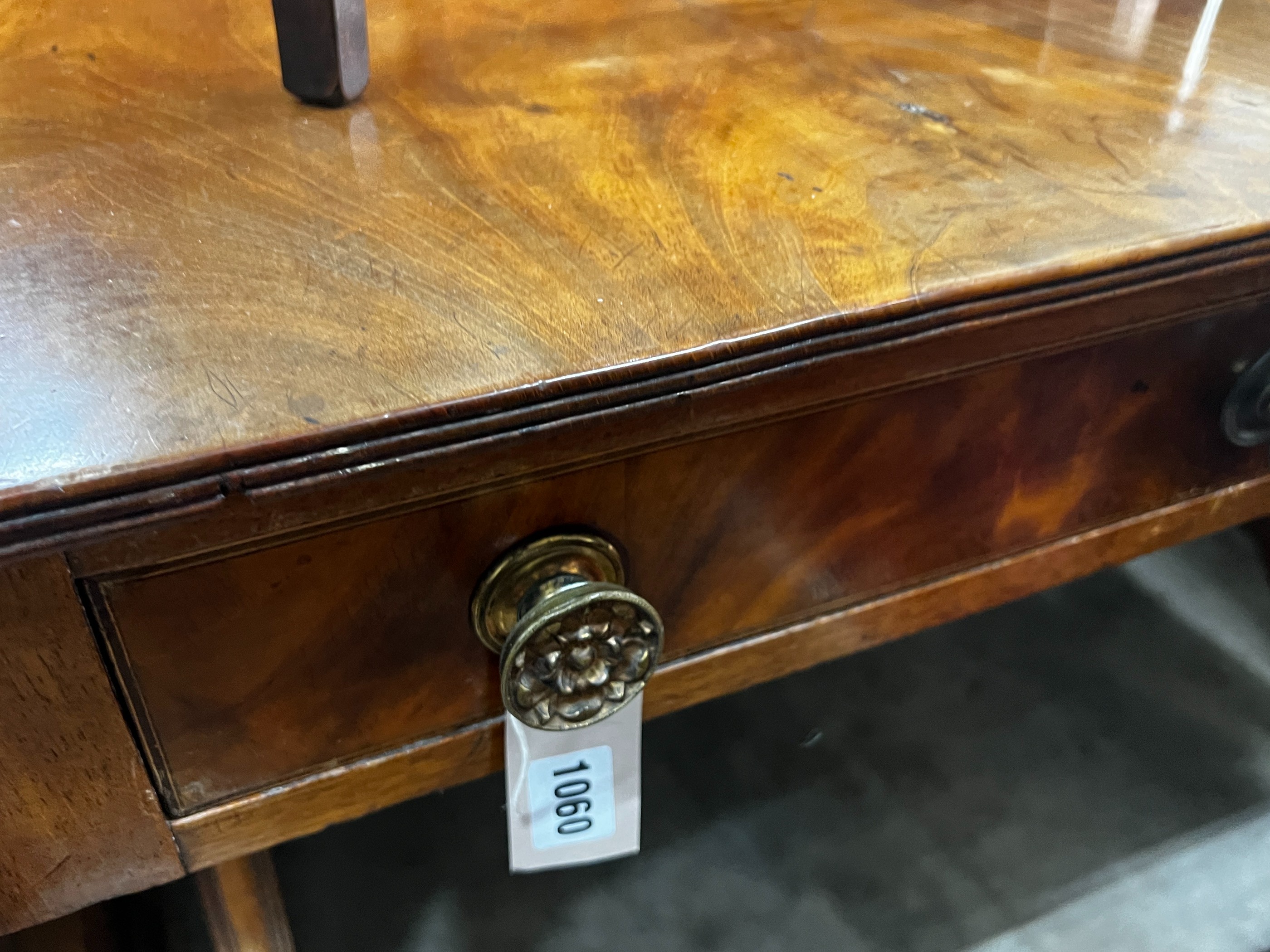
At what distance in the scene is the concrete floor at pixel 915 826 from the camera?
74 cm

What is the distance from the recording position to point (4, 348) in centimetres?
A: 31

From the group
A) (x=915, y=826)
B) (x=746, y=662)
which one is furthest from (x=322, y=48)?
(x=915, y=826)

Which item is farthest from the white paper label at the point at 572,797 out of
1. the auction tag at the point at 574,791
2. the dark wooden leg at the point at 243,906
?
the dark wooden leg at the point at 243,906

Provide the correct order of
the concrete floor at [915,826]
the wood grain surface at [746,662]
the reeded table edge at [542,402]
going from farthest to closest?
the concrete floor at [915,826] → the wood grain surface at [746,662] → the reeded table edge at [542,402]

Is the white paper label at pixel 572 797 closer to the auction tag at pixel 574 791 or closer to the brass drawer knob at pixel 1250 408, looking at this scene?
the auction tag at pixel 574 791

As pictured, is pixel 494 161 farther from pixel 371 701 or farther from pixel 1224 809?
pixel 1224 809

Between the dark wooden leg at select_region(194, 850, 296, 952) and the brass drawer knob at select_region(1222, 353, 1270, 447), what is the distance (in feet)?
1.78

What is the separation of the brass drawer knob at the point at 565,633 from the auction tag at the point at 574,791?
6cm

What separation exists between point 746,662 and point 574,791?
11cm

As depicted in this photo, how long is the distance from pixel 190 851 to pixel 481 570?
0.55 feet

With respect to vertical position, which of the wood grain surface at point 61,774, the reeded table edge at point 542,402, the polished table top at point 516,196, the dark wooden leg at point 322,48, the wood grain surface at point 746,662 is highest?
the dark wooden leg at point 322,48

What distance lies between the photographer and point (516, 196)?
417 millimetres

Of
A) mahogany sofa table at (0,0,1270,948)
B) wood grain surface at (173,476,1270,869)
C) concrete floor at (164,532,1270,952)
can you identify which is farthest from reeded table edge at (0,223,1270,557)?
concrete floor at (164,532,1270,952)

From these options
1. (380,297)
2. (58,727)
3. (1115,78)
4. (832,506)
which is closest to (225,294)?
(380,297)
